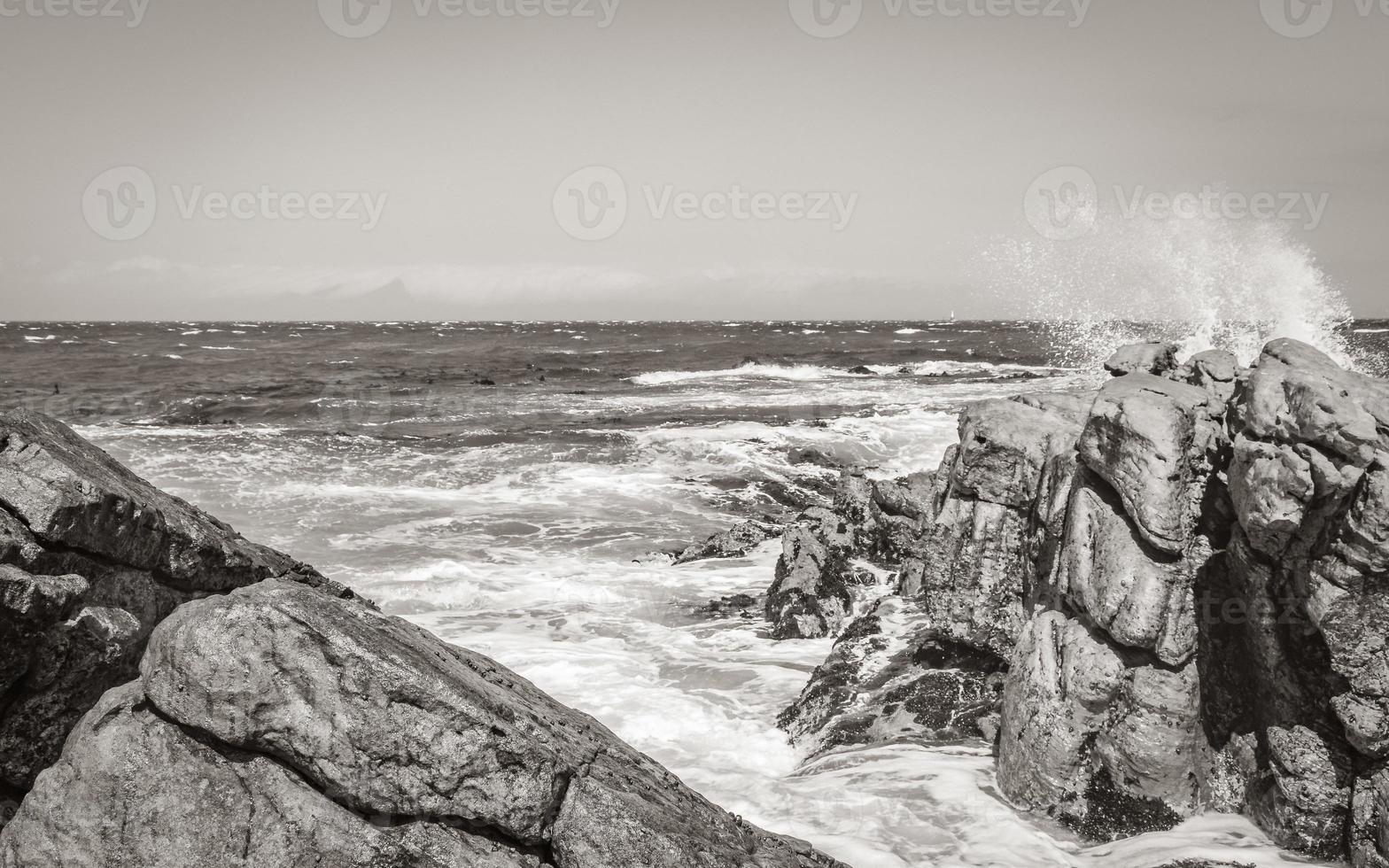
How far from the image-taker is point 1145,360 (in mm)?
8773

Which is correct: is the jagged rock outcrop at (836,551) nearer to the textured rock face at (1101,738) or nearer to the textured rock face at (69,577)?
the textured rock face at (1101,738)

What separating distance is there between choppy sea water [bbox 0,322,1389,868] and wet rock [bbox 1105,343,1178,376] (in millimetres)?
4218

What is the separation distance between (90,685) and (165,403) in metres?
34.7

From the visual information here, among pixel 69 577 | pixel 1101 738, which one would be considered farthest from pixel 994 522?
pixel 69 577

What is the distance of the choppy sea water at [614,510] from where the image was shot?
20.6 ft

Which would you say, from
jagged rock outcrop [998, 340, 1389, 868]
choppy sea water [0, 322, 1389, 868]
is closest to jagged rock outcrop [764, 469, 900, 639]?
choppy sea water [0, 322, 1389, 868]

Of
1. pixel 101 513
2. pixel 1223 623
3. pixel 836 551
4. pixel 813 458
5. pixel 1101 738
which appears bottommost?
pixel 813 458

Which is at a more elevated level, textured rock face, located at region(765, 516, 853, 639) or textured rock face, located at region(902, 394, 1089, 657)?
textured rock face, located at region(902, 394, 1089, 657)

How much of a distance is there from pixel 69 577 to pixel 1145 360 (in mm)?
8936

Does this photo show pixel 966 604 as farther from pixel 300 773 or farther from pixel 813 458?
pixel 813 458

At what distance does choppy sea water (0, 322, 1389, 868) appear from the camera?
6270 millimetres

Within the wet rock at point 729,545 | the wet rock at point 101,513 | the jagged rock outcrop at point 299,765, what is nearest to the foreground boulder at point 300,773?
the jagged rock outcrop at point 299,765

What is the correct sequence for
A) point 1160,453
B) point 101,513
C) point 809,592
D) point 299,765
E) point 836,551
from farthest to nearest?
point 836,551 → point 809,592 → point 1160,453 → point 101,513 → point 299,765

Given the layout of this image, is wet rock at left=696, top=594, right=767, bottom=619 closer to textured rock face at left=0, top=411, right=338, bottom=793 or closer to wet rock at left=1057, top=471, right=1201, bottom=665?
wet rock at left=1057, top=471, right=1201, bottom=665
